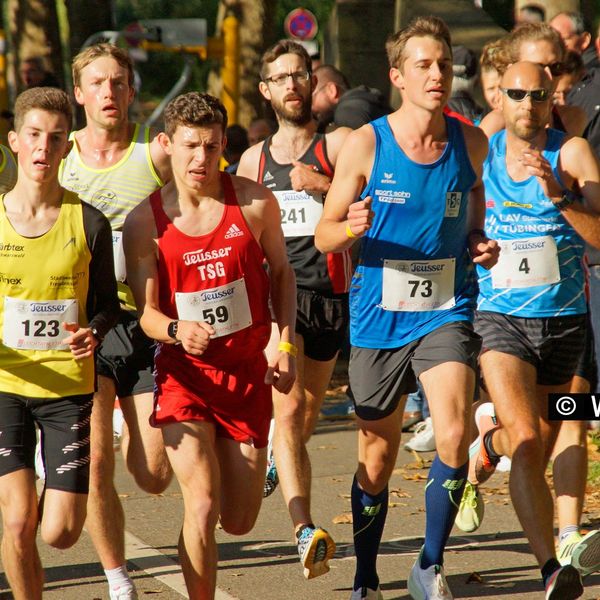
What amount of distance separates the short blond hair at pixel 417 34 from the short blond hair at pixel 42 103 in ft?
4.95

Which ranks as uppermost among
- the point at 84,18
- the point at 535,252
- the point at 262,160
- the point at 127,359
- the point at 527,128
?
the point at 84,18

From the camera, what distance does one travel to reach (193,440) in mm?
5062

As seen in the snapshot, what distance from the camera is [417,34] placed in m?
5.80

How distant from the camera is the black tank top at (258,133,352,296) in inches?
266

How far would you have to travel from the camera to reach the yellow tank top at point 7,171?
596cm

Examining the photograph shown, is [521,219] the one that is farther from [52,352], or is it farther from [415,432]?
[415,432]

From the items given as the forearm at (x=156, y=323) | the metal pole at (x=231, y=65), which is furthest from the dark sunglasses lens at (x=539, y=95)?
the metal pole at (x=231, y=65)

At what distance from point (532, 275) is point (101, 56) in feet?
7.14

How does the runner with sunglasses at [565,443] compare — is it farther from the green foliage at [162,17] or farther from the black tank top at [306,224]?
the green foliage at [162,17]

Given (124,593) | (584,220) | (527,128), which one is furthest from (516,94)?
(124,593)

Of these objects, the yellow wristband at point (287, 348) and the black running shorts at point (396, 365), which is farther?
the black running shorts at point (396, 365)

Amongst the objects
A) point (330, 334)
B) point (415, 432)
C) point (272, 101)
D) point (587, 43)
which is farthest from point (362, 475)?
point (587, 43)

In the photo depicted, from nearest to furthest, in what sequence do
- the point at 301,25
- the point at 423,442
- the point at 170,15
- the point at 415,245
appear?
1. the point at 415,245
2. the point at 423,442
3. the point at 301,25
4. the point at 170,15

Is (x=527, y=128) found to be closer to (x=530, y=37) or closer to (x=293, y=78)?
(x=530, y=37)
